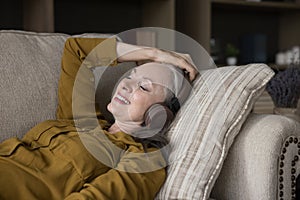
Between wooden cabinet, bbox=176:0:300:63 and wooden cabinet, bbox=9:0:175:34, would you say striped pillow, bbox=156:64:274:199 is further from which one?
wooden cabinet, bbox=176:0:300:63

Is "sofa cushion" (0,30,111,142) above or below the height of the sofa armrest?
above

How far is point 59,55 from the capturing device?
5.38ft

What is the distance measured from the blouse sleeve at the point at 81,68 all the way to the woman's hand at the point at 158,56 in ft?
0.11

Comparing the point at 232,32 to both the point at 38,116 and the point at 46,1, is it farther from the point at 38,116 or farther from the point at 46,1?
the point at 38,116

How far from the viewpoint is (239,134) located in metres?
1.36

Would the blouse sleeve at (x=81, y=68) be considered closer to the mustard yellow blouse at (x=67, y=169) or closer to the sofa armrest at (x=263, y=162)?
the mustard yellow blouse at (x=67, y=169)

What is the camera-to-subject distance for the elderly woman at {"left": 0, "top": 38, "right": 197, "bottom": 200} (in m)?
1.24

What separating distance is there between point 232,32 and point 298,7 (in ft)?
1.45

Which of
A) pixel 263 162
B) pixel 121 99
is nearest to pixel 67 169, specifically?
pixel 121 99

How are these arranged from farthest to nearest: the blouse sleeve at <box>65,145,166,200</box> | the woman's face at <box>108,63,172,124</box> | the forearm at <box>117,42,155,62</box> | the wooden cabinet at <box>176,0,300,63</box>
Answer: the wooden cabinet at <box>176,0,300,63</box>, the forearm at <box>117,42,155,62</box>, the woman's face at <box>108,63,172,124</box>, the blouse sleeve at <box>65,145,166,200</box>

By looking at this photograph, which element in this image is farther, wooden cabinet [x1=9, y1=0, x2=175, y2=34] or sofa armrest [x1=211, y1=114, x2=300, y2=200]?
wooden cabinet [x1=9, y1=0, x2=175, y2=34]

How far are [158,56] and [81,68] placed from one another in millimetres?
255

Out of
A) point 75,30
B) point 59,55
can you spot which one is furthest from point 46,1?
point 59,55

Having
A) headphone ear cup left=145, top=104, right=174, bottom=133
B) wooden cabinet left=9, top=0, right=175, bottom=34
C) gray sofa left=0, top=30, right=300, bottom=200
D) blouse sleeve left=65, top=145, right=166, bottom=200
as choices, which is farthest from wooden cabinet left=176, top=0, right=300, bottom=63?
blouse sleeve left=65, top=145, right=166, bottom=200
